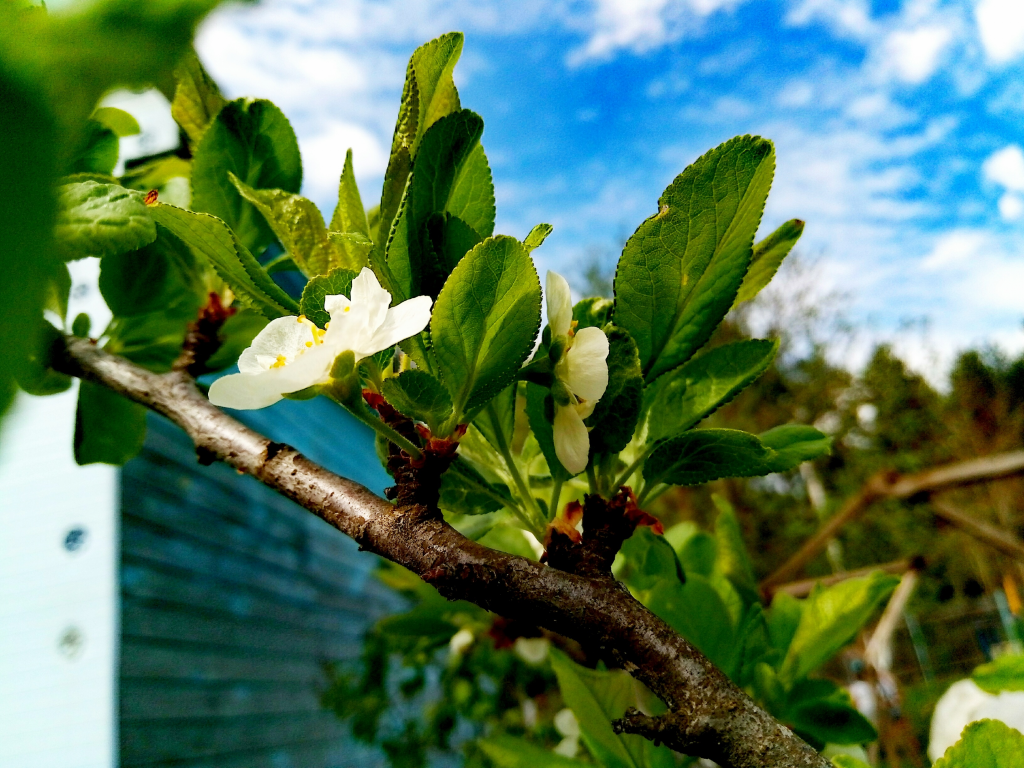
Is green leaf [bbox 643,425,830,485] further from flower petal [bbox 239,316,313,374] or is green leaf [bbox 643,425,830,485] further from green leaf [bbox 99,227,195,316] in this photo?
green leaf [bbox 99,227,195,316]

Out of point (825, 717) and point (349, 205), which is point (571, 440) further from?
point (825, 717)

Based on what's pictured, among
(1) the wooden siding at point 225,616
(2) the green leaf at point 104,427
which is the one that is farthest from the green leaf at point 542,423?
(1) the wooden siding at point 225,616

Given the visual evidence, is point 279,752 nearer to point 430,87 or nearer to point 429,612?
point 429,612

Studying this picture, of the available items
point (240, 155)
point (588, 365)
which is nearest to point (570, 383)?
point (588, 365)

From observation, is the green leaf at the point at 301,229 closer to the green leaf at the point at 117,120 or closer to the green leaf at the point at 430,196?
the green leaf at the point at 430,196

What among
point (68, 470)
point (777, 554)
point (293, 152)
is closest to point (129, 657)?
point (68, 470)

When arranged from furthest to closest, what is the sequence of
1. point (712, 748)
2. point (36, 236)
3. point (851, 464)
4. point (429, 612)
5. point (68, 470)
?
point (851, 464) → point (68, 470) → point (429, 612) → point (712, 748) → point (36, 236)

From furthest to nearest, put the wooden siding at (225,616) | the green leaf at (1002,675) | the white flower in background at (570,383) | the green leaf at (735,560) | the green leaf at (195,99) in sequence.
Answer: the wooden siding at (225,616) → the green leaf at (735,560) → the green leaf at (195,99) → the green leaf at (1002,675) → the white flower in background at (570,383)
